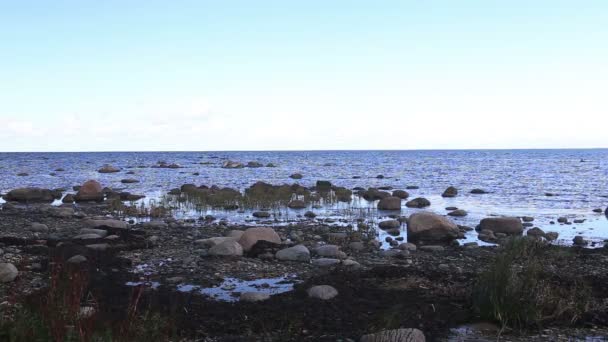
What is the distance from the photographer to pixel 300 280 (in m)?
10.4

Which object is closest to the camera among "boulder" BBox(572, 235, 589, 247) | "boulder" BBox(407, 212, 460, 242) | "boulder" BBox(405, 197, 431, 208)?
"boulder" BBox(572, 235, 589, 247)

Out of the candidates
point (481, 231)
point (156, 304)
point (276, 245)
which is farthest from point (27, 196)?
point (156, 304)

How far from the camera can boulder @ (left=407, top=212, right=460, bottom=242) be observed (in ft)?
53.8

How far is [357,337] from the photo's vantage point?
7.07 m

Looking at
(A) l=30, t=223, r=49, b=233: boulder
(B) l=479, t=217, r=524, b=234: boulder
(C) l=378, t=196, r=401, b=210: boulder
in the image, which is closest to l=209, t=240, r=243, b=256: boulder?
(A) l=30, t=223, r=49, b=233: boulder

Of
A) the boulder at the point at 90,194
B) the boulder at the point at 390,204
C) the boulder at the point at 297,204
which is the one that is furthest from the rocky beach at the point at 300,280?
the boulder at the point at 90,194

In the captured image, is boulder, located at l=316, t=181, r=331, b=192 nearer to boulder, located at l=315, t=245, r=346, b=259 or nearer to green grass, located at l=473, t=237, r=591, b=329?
boulder, located at l=315, t=245, r=346, b=259

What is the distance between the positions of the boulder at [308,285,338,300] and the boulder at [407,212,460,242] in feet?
25.8

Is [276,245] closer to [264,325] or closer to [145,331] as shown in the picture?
[264,325]

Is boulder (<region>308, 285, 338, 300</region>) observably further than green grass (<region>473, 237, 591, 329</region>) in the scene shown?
Yes

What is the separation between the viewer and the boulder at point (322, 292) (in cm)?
886

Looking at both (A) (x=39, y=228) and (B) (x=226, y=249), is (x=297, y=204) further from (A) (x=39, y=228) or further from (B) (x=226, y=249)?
(B) (x=226, y=249)

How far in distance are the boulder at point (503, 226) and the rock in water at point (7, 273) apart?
1352 centimetres

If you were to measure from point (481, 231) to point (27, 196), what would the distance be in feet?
74.6
